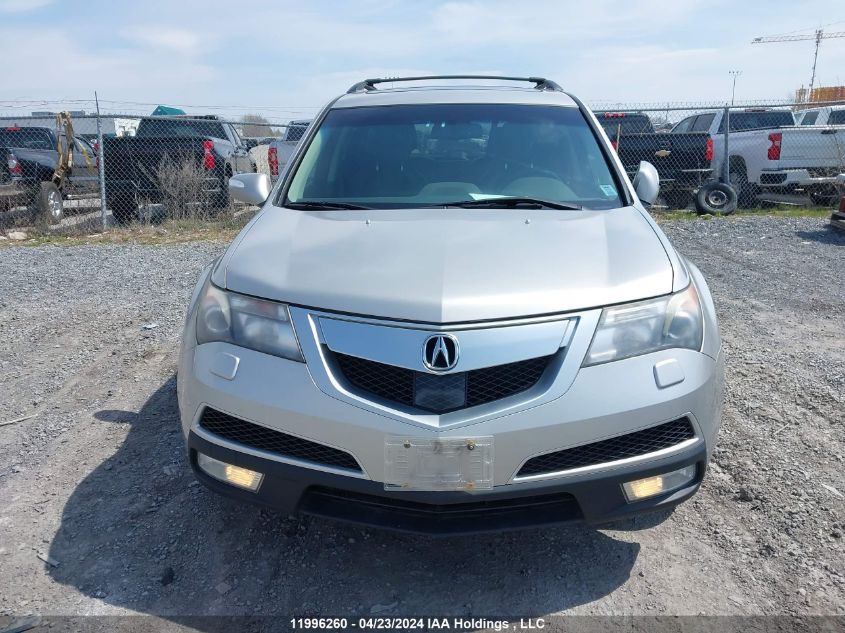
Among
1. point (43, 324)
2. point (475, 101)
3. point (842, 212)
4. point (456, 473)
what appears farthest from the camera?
point (842, 212)

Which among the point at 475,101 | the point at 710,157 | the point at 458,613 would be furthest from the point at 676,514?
the point at 710,157

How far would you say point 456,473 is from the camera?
239 centimetres

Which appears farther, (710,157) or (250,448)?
(710,157)

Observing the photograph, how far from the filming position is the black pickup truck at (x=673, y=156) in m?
12.5

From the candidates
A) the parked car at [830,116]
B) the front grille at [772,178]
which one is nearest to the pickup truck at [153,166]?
the front grille at [772,178]

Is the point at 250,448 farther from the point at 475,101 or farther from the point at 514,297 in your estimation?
the point at 475,101

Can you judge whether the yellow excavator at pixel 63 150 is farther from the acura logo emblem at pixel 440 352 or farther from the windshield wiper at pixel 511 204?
the acura logo emblem at pixel 440 352

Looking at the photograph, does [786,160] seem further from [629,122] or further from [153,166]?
[153,166]

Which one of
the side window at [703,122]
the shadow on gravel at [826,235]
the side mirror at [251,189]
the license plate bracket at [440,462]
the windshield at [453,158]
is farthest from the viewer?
the side window at [703,122]

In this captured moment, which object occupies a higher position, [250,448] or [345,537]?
[250,448]

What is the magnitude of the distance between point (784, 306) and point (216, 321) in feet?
17.0

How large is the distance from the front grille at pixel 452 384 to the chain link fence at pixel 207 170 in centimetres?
994

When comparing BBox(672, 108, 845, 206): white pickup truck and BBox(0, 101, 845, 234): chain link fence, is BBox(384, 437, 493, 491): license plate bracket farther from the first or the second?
BBox(672, 108, 845, 206): white pickup truck

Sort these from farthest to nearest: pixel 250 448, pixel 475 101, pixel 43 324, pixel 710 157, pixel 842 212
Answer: pixel 710 157 < pixel 842 212 < pixel 43 324 < pixel 475 101 < pixel 250 448
